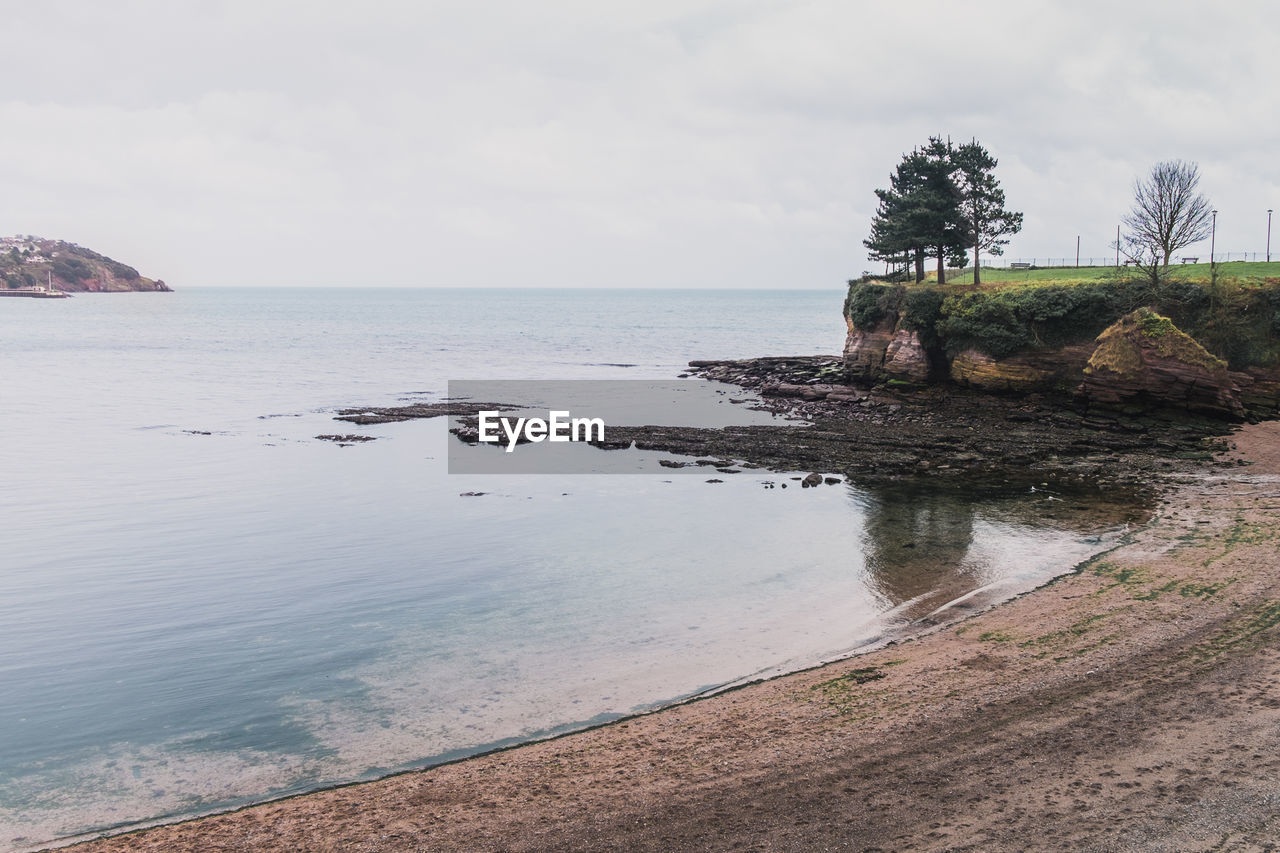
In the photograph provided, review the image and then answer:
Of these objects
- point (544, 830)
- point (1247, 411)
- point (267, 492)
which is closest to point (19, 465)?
point (267, 492)

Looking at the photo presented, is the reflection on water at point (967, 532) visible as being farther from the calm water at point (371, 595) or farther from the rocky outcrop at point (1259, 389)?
the rocky outcrop at point (1259, 389)

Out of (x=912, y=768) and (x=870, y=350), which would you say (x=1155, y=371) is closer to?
(x=870, y=350)

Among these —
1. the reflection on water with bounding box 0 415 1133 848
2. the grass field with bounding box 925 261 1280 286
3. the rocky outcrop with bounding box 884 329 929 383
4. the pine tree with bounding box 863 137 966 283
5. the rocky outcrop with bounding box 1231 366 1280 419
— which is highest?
the pine tree with bounding box 863 137 966 283

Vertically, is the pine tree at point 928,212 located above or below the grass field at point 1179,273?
above

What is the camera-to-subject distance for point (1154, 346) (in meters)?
44.6

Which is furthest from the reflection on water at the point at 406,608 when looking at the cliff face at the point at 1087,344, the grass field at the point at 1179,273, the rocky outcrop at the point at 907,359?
the grass field at the point at 1179,273

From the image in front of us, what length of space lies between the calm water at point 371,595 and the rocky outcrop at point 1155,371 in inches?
725

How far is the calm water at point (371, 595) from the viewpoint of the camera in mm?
14148

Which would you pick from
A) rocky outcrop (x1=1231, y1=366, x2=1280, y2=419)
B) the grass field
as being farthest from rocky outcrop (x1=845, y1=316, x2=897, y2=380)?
rocky outcrop (x1=1231, y1=366, x2=1280, y2=419)

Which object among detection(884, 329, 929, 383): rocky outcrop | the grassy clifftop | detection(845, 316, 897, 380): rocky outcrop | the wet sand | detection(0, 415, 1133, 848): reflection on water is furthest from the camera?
detection(845, 316, 897, 380): rocky outcrop

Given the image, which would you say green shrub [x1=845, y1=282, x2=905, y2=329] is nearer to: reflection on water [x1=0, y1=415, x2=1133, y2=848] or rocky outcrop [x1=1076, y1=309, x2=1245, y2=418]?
rocky outcrop [x1=1076, y1=309, x2=1245, y2=418]

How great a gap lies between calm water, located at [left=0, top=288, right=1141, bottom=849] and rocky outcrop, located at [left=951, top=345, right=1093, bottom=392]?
21.4 m

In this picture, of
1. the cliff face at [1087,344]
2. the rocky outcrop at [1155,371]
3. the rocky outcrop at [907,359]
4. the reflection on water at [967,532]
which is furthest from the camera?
the rocky outcrop at [907,359]

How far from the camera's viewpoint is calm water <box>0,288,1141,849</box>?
1415 centimetres
